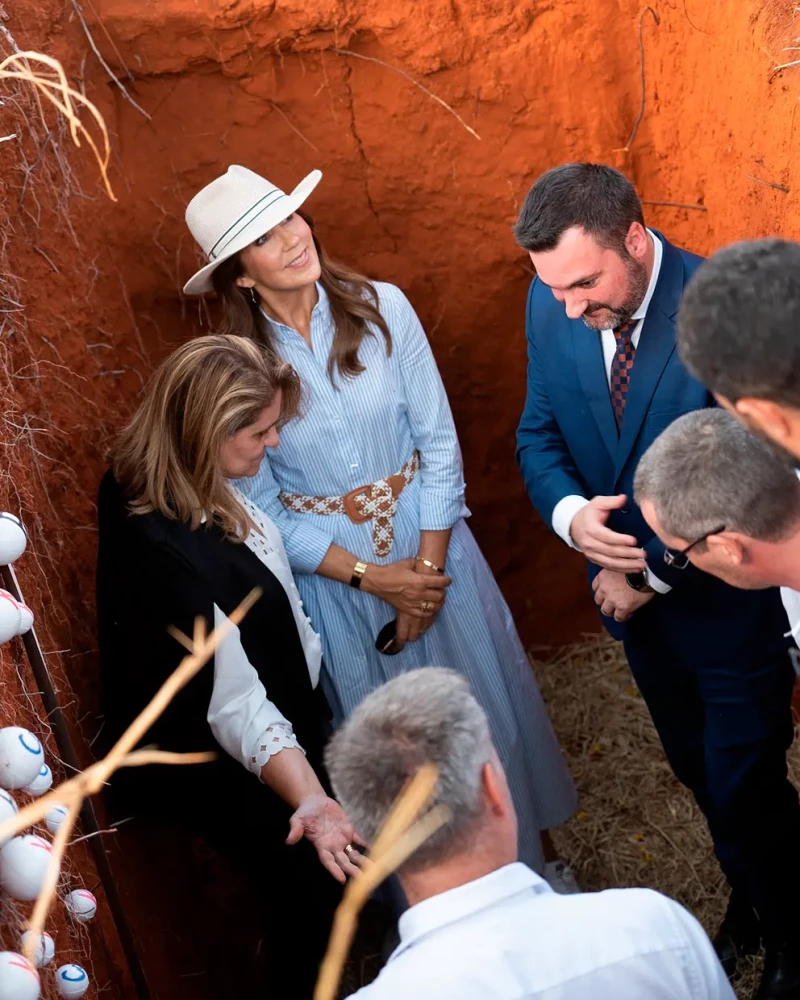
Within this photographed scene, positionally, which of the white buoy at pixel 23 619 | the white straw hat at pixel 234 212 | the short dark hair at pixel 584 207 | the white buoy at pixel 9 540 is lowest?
the white buoy at pixel 23 619

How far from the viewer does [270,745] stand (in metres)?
2.74

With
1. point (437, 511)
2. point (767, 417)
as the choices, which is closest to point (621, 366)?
point (437, 511)

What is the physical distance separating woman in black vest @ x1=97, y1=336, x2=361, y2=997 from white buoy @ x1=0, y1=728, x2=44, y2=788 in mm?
926

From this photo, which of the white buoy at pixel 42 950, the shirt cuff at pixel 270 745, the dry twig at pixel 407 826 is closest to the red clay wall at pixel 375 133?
the shirt cuff at pixel 270 745

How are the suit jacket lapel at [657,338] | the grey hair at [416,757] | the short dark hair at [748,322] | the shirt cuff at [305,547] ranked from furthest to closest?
1. the shirt cuff at [305,547]
2. the suit jacket lapel at [657,338]
3. the short dark hair at [748,322]
4. the grey hair at [416,757]

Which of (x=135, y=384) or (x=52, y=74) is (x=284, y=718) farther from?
(x=52, y=74)

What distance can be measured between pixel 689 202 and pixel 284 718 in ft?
7.40

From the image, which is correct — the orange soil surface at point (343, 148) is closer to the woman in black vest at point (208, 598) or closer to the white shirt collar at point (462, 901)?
the woman in black vest at point (208, 598)

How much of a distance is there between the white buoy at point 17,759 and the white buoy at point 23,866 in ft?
0.39

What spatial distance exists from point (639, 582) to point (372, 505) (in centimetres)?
83

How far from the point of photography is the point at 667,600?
3049 mm

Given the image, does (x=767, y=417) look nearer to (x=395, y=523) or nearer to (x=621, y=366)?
(x=621, y=366)

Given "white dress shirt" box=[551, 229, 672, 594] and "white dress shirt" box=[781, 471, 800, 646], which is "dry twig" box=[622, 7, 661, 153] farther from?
"white dress shirt" box=[781, 471, 800, 646]

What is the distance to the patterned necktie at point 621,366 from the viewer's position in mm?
2889
